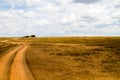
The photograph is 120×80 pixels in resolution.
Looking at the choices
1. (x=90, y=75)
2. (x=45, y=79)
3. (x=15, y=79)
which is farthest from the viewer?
(x=90, y=75)

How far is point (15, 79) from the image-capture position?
21.8m

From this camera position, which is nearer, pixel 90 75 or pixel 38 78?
pixel 38 78

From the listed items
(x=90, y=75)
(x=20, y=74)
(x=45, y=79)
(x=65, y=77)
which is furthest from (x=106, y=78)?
(x=20, y=74)

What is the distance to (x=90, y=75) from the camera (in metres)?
27.2

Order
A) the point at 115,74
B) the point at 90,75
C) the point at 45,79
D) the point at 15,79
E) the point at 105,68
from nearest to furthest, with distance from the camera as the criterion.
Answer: the point at 15,79 < the point at 45,79 < the point at 90,75 < the point at 115,74 < the point at 105,68

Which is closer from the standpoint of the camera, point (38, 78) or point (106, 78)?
point (38, 78)

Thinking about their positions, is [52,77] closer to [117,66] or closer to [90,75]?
[90,75]

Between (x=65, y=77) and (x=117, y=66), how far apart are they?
38.5ft

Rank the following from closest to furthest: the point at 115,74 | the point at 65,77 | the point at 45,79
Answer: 1. the point at 45,79
2. the point at 65,77
3. the point at 115,74

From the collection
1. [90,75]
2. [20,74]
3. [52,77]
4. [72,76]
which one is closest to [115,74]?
[90,75]

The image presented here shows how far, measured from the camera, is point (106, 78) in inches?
1025

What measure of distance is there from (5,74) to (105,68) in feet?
44.6

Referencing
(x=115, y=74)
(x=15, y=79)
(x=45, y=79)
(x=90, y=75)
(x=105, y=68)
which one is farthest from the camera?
(x=105, y=68)

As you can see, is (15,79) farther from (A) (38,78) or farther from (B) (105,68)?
(B) (105,68)
